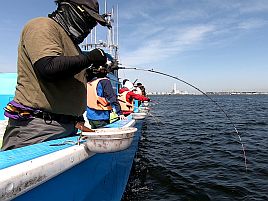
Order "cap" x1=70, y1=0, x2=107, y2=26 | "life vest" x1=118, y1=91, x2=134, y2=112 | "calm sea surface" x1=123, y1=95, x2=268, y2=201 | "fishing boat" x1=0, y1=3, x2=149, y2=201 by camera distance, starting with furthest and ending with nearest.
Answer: "life vest" x1=118, y1=91, x2=134, y2=112 → "calm sea surface" x1=123, y1=95, x2=268, y2=201 → "cap" x1=70, y1=0, x2=107, y2=26 → "fishing boat" x1=0, y1=3, x2=149, y2=201

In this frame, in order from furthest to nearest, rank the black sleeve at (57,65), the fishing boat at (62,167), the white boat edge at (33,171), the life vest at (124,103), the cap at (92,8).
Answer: the life vest at (124,103) < the cap at (92,8) < the black sleeve at (57,65) < the fishing boat at (62,167) < the white boat edge at (33,171)

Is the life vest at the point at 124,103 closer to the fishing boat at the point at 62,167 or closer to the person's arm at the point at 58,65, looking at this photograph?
the fishing boat at the point at 62,167

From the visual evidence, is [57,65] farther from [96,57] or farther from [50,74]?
[96,57]

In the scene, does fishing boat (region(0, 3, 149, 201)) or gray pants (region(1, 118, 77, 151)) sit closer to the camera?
fishing boat (region(0, 3, 149, 201))

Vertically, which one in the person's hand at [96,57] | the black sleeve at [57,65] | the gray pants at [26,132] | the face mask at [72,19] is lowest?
the gray pants at [26,132]

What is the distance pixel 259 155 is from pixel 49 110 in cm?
1032

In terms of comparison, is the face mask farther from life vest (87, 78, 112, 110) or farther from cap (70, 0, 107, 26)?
life vest (87, 78, 112, 110)

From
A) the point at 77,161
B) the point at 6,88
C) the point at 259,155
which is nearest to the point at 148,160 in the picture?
the point at 259,155

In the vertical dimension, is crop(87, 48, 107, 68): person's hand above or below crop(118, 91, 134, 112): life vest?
above

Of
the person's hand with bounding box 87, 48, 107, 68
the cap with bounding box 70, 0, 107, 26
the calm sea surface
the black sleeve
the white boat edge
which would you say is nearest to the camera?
the white boat edge

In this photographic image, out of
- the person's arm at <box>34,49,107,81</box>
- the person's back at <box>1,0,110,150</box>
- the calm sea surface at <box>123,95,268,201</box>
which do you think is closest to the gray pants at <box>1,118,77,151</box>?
the person's back at <box>1,0,110,150</box>

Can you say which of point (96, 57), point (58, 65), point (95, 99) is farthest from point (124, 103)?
point (58, 65)

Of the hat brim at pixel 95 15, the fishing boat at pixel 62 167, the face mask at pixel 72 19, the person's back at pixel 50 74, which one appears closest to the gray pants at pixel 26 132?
the person's back at pixel 50 74

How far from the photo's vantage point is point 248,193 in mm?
6566
